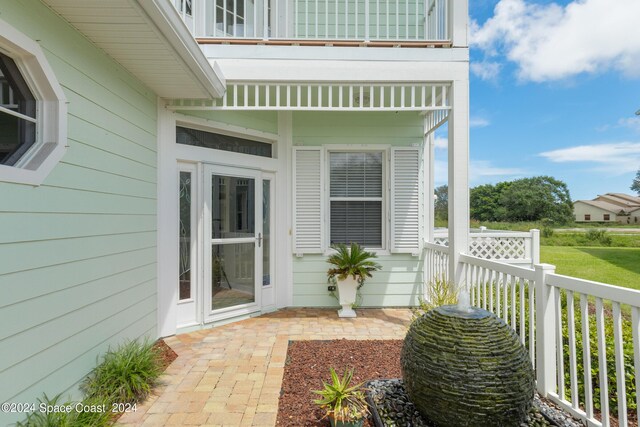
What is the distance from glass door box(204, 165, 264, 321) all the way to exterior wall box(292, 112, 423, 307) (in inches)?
28.4

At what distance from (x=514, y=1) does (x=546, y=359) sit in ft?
66.8

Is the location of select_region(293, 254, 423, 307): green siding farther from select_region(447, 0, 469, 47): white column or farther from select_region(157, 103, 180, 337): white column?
select_region(447, 0, 469, 47): white column

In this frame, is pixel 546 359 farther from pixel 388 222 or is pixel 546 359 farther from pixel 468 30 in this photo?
pixel 468 30

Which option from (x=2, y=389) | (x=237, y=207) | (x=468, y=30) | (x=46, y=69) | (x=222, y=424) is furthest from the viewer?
(x=237, y=207)

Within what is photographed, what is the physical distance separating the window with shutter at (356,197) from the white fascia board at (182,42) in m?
2.14

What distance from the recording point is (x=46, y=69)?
2.13 metres

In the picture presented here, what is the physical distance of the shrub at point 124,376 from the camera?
2459mm

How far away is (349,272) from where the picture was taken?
4.57 meters

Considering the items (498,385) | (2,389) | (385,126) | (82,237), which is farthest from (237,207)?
(498,385)

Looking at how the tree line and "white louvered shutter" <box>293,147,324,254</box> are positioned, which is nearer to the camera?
"white louvered shutter" <box>293,147,324,254</box>

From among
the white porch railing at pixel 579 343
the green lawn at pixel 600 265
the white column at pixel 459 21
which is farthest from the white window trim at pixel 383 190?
the green lawn at pixel 600 265

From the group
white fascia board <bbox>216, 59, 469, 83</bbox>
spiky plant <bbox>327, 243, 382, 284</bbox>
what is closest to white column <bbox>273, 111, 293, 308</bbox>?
spiky plant <bbox>327, 243, 382, 284</bbox>

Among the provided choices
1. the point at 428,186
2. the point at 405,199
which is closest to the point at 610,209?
the point at 428,186

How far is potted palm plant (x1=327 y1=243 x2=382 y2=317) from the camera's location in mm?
4578
